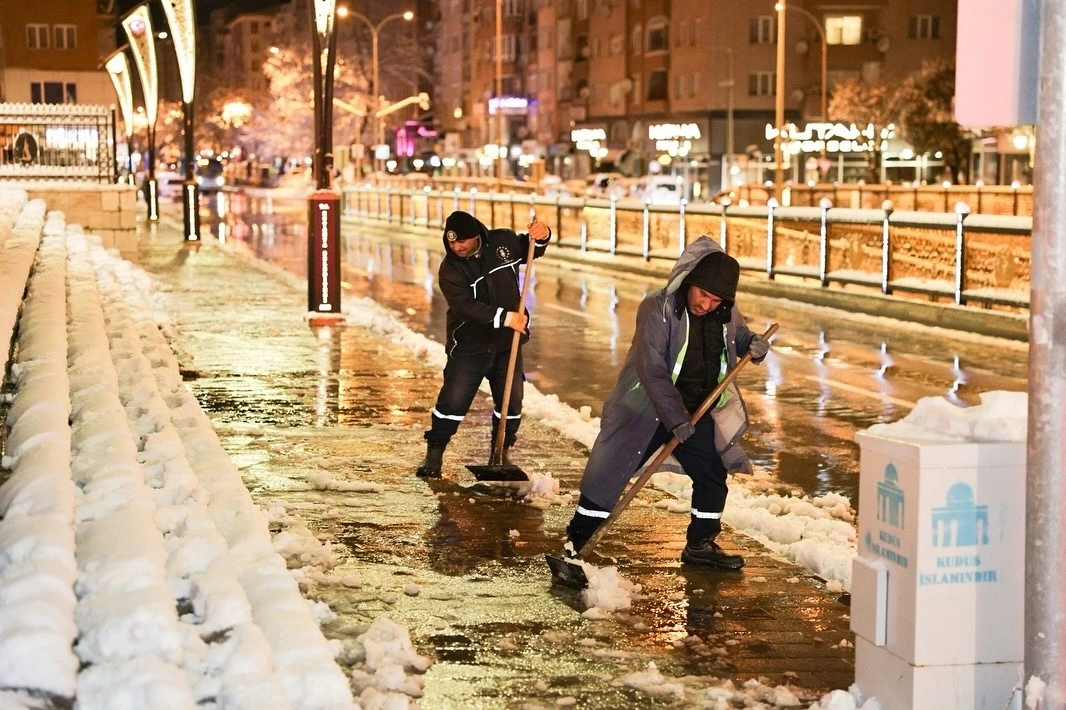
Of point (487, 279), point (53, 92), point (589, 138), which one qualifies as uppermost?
point (53, 92)

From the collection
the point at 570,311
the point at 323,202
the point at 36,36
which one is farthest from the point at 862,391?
the point at 36,36

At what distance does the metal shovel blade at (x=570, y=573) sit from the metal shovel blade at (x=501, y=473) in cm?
236

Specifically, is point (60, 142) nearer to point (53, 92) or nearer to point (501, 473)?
point (501, 473)

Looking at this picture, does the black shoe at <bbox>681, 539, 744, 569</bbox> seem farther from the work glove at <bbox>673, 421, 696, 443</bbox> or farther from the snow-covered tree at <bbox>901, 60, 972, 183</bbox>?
the snow-covered tree at <bbox>901, 60, 972, 183</bbox>

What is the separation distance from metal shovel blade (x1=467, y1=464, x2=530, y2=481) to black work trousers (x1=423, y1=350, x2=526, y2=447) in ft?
0.62

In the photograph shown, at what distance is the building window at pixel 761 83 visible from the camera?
78062 millimetres

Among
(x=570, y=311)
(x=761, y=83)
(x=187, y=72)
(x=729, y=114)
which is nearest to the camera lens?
(x=570, y=311)

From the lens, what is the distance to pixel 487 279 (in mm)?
9336

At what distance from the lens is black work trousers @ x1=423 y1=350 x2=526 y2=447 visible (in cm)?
963

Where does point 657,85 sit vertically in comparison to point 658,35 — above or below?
below

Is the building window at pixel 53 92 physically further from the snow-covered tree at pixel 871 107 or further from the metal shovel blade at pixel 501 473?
the metal shovel blade at pixel 501 473

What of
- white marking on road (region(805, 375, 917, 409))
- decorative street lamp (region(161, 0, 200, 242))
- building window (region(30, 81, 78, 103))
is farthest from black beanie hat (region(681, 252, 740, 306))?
building window (region(30, 81, 78, 103))

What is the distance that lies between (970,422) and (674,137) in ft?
254

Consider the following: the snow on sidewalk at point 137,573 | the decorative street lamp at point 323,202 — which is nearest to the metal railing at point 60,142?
the decorative street lamp at point 323,202
